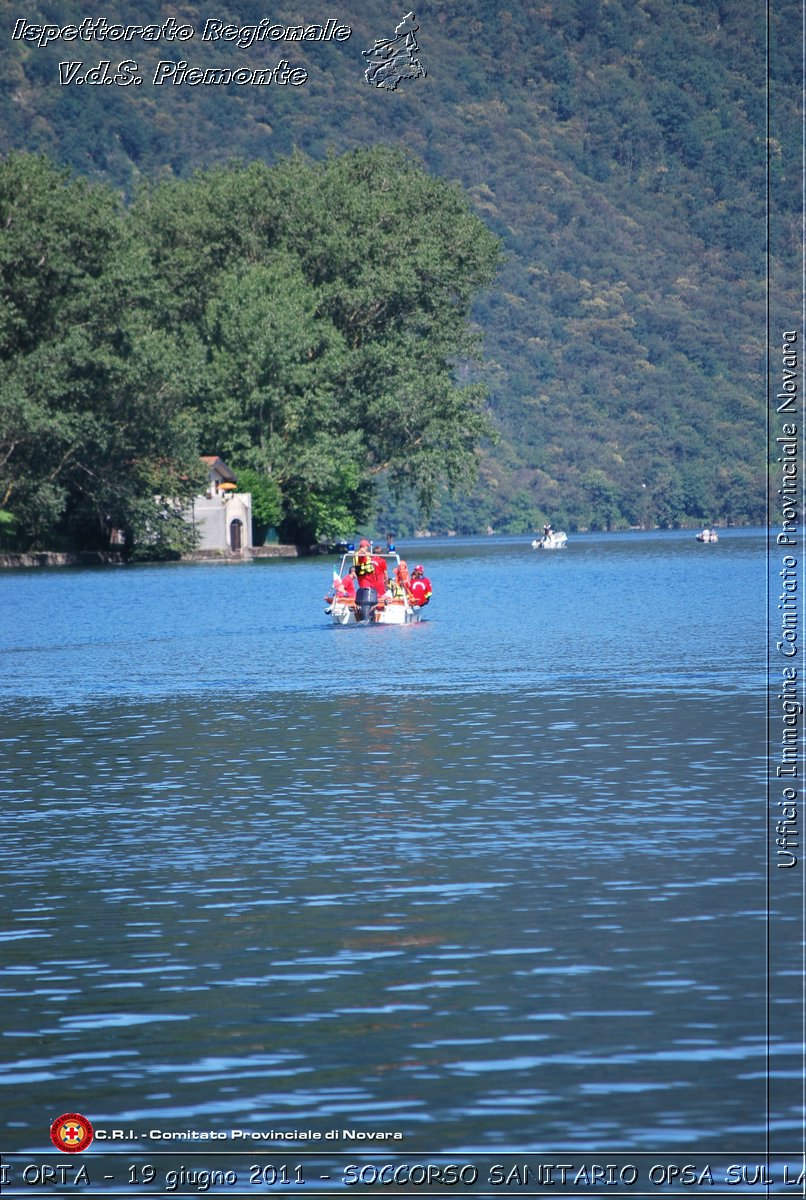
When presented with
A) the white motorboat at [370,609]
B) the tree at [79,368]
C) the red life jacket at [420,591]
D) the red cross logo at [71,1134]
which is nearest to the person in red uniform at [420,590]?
the red life jacket at [420,591]

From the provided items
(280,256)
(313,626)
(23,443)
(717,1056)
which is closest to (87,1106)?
(717,1056)

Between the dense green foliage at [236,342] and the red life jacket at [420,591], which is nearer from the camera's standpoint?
the red life jacket at [420,591]

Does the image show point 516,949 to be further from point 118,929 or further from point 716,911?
point 118,929

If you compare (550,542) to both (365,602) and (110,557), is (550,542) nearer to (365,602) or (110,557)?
(110,557)

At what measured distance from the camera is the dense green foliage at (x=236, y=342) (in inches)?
3841

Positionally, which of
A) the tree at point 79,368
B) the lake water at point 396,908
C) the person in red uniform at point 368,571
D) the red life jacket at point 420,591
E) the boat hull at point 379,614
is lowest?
the lake water at point 396,908

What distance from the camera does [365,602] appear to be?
5228 cm

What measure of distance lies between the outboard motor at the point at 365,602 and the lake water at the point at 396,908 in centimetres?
1709

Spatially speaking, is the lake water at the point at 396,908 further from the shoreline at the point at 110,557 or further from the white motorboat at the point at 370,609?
the shoreline at the point at 110,557

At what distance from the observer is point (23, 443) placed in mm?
95625

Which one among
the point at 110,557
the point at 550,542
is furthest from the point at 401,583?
the point at 550,542

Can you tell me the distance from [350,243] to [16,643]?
7921 cm

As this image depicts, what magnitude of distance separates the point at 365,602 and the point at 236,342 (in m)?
63.3

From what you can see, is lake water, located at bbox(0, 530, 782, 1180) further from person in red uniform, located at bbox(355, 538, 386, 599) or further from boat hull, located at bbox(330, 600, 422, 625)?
boat hull, located at bbox(330, 600, 422, 625)
